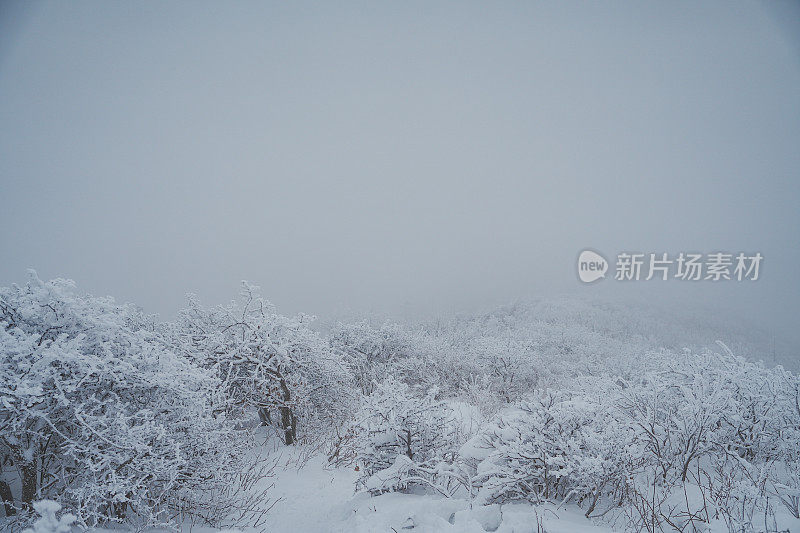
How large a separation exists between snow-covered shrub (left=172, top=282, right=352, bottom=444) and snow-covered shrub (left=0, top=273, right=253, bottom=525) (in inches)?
169

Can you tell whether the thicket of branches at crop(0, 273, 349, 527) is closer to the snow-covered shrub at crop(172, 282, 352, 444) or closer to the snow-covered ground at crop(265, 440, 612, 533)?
the snow-covered ground at crop(265, 440, 612, 533)

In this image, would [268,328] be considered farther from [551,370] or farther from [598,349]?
[598,349]

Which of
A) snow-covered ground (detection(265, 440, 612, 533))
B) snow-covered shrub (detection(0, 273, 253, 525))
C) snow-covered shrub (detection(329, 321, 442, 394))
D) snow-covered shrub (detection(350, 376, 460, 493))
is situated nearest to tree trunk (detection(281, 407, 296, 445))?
snow-covered ground (detection(265, 440, 612, 533))

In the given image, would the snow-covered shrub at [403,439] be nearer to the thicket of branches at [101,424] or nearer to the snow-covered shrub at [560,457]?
the snow-covered shrub at [560,457]

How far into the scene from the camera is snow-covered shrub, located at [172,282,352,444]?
11.1 m

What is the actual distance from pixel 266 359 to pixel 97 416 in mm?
6345

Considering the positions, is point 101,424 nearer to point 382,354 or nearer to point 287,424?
point 287,424

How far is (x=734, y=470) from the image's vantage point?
4945 mm

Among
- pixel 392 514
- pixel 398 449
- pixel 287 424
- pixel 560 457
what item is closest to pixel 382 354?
pixel 287 424

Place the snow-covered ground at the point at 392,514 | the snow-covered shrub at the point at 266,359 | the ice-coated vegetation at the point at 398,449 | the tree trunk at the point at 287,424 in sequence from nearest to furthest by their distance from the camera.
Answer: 1. the snow-covered ground at the point at 392,514
2. the ice-coated vegetation at the point at 398,449
3. the snow-covered shrub at the point at 266,359
4. the tree trunk at the point at 287,424

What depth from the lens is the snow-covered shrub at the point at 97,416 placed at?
4793mm

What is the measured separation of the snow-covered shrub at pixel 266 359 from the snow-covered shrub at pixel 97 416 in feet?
14.1

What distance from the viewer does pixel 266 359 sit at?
38.0 feet

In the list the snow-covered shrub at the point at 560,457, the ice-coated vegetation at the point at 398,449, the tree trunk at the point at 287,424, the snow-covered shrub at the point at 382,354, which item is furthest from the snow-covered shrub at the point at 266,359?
the snow-covered shrub at the point at 382,354
